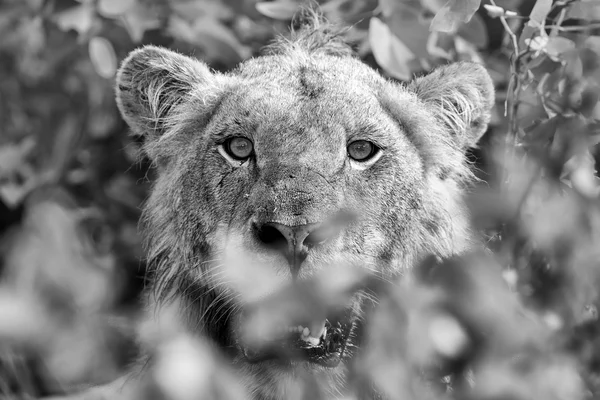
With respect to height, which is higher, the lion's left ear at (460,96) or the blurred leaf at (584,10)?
the blurred leaf at (584,10)

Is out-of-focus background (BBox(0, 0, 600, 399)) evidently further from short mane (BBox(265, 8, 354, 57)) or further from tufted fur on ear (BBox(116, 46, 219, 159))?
tufted fur on ear (BBox(116, 46, 219, 159))

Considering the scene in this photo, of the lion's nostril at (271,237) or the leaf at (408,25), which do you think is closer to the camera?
the lion's nostril at (271,237)

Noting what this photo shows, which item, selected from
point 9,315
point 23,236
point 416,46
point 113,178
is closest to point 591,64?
point 416,46

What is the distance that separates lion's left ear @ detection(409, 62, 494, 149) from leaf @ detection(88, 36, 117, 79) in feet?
6.22

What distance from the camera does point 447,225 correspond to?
452cm

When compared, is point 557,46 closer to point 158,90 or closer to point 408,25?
point 408,25

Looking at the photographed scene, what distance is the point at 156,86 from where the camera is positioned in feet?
16.4

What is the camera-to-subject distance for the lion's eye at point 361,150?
4187 mm

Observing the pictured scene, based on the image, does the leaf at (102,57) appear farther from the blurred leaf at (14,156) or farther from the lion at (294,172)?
the blurred leaf at (14,156)

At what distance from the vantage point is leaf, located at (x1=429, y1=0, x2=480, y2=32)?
306 centimetres

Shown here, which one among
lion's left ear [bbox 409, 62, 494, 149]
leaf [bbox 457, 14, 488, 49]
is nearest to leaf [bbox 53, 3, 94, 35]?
lion's left ear [bbox 409, 62, 494, 149]

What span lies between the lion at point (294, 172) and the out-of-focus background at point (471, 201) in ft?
0.84

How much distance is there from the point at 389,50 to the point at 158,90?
54.5 inches

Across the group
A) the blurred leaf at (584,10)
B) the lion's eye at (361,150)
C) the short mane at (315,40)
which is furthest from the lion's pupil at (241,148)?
the blurred leaf at (584,10)
